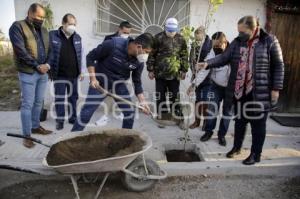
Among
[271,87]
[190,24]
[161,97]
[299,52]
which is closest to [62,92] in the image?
[161,97]

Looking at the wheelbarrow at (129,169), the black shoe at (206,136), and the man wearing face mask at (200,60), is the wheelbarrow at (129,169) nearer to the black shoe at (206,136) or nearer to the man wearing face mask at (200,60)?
the black shoe at (206,136)

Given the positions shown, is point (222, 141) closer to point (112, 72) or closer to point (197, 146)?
point (197, 146)

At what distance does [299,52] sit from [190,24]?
8.51 ft

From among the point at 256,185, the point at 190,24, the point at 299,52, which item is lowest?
the point at 256,185

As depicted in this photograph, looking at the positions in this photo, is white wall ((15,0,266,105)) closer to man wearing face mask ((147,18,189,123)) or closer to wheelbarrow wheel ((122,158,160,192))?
man wearing face mask ((147,18,189,123))

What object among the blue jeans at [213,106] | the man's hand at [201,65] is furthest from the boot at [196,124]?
the man's hand at [201,65]

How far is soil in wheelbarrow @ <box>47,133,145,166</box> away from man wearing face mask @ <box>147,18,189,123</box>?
6.64 ft

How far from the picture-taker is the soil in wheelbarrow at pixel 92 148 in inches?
150

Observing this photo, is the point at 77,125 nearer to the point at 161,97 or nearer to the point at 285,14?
the point at 161,97

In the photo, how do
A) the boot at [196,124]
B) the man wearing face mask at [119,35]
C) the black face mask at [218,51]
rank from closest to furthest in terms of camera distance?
the black face mask at [218,51] → the man wearing face mask at [119,35] → the boot at [196,124]

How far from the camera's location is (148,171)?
13.9 feet

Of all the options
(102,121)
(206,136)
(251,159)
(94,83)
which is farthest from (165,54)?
(251,159)

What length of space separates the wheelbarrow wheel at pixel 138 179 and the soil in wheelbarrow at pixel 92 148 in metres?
0.24

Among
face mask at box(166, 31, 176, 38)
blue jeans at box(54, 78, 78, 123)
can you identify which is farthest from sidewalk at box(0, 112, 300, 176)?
face mask at box(166, 31, 176, 38)
